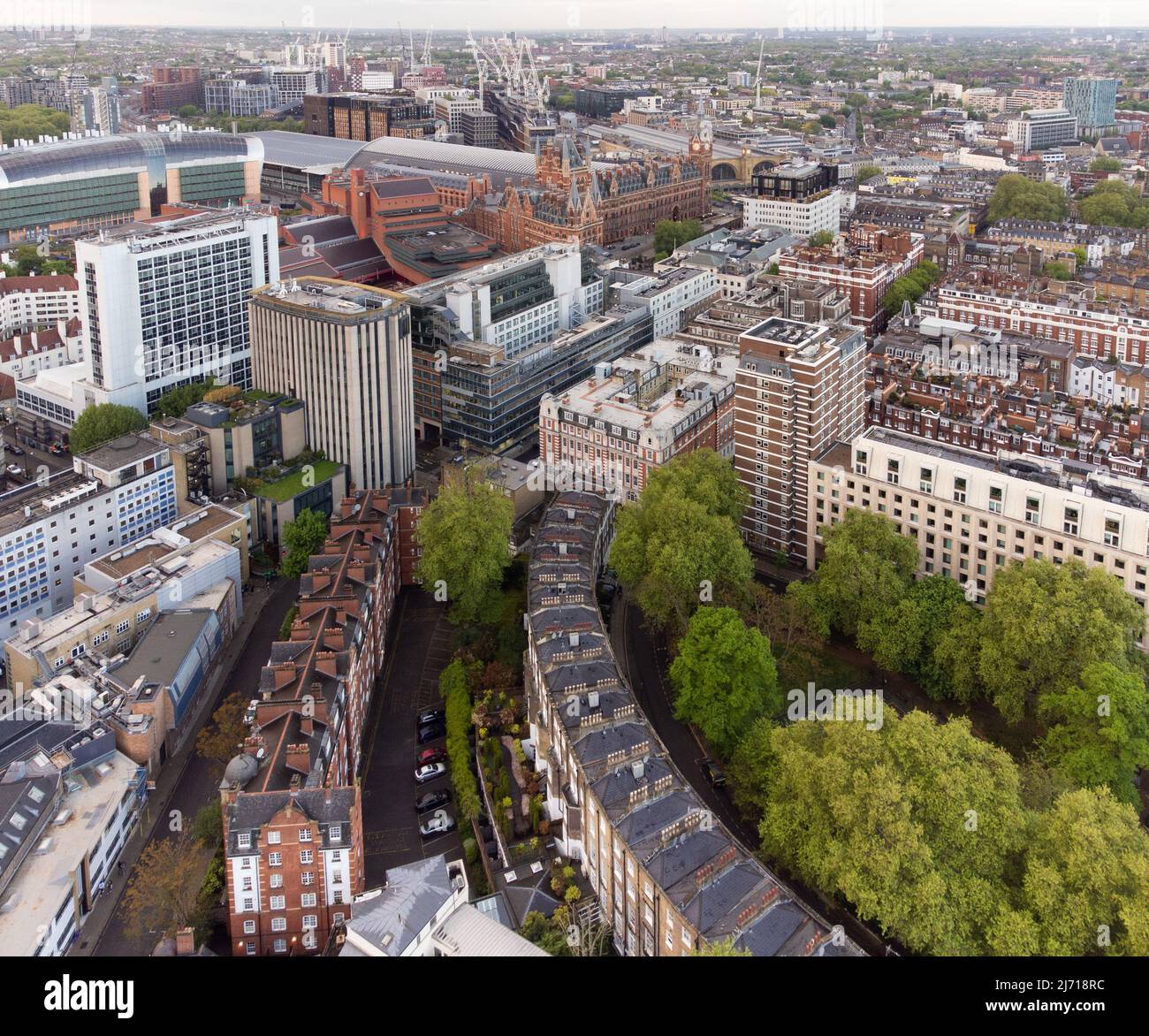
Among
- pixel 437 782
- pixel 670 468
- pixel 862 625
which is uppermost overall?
Result: pixel 670 468

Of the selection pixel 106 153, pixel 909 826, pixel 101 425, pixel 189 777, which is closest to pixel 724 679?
pixel 909 826

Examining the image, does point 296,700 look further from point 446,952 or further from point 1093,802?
point 1093,802

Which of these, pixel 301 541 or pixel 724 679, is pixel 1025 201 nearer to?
pixel 301 541

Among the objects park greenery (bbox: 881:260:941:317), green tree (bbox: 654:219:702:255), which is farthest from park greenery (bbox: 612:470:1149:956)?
green tree (bbox: 654:219:702:255)

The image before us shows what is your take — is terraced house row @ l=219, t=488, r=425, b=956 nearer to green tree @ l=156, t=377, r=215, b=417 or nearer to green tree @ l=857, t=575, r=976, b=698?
green tree @ l=857, t=575, r=976, b=698

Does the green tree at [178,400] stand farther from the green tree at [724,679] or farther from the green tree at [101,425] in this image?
the green tree at [724,679]

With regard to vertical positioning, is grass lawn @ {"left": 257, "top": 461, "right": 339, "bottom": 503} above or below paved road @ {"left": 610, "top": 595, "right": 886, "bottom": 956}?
above

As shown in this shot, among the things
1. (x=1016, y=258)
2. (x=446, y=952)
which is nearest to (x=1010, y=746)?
(x=446, y=952)
